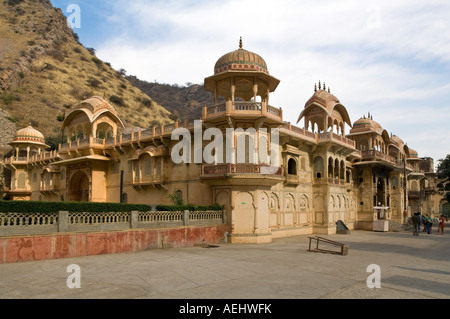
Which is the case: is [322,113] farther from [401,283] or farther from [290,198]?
[401,283]

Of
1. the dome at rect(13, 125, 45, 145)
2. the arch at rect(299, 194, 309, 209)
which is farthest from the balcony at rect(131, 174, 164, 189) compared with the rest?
A: the dome at rect(13, 125, 45, 145)

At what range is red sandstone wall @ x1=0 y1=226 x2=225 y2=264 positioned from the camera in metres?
12.3

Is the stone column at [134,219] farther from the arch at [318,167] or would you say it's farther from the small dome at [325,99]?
the small dome at [325,99]

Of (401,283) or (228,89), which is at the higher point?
(228,89)

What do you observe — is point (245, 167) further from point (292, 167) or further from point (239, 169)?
point (292, 167)

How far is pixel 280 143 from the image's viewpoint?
80.5 ft

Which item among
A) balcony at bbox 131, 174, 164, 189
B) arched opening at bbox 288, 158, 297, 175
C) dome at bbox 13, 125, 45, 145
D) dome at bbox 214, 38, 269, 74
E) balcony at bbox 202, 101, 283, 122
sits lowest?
balcony at bbox 131, 174, 164, 189

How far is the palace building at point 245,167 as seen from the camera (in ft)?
66.3

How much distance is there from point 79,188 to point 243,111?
809 inches

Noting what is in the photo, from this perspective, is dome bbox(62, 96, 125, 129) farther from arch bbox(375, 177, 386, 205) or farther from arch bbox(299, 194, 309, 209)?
arch bbox(375, 177, 386, 205)

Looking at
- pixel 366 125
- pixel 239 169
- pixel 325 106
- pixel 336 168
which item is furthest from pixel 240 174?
pixel 366 125
